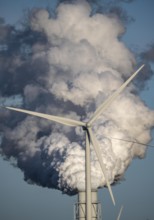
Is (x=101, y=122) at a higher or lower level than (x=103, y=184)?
higher

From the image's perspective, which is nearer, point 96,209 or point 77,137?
point 96,209

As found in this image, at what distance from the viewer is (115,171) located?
147 m

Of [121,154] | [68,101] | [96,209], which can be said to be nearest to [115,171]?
[121,154]

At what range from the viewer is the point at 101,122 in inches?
5866

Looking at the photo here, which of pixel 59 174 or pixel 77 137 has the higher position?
pixel 77 137

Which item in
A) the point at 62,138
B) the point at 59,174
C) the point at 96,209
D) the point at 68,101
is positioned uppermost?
the point at 68,101

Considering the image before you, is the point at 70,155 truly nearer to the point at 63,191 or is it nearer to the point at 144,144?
the point at 63,191

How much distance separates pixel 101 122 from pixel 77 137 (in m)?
8.40

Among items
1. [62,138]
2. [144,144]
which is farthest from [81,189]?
[144,144]

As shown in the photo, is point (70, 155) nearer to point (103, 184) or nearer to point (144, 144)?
point (103, 184)

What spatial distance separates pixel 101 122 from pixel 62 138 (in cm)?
1258

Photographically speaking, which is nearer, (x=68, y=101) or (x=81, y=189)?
(x=81, y=189)

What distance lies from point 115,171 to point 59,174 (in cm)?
1683

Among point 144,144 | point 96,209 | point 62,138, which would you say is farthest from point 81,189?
point 144,144
